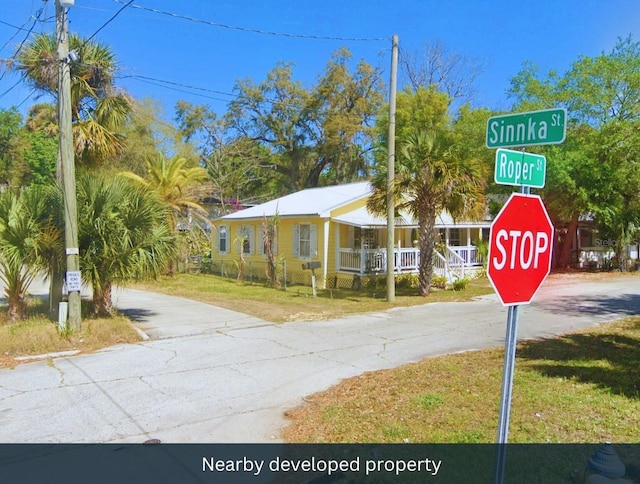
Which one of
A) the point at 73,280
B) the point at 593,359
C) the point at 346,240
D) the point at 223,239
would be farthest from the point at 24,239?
the point at 223,239

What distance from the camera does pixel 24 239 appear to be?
35.2ft

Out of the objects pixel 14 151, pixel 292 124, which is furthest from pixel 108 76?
pixel 14 151

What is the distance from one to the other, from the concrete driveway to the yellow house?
212 inches

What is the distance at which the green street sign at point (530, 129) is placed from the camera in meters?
3.74

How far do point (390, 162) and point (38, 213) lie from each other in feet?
31.2

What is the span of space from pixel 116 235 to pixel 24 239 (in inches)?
69.2

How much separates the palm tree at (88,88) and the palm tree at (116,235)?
193 centimetres

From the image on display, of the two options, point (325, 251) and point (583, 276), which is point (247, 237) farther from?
point (583, 276)

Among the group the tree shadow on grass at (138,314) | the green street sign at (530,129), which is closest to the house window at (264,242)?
the tree shadow on grass at (138,314)

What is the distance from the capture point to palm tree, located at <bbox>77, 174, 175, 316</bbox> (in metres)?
11.1

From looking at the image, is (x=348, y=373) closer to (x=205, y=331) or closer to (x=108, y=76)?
(x=205, y=331)

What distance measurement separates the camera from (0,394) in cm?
693

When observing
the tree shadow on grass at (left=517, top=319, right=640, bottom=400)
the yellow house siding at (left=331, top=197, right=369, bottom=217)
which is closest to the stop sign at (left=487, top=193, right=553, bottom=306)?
the tree shadow on grass at (left=517, top=319, right=640, bottom=400)

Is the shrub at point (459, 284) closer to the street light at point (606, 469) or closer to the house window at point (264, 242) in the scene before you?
the house window at point (264, 242)
